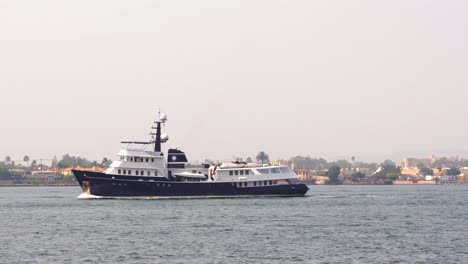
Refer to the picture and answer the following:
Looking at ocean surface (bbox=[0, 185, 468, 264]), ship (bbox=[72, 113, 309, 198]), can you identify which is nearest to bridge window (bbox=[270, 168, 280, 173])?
ship (bbox=[72, 113, 309, 198])

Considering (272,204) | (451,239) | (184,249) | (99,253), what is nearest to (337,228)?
(451,239)

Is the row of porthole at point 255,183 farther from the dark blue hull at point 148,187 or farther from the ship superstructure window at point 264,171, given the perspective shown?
the ship superstructure window at point 264,171

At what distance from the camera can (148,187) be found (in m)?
109

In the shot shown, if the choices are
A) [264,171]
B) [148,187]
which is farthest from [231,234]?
[264,171]

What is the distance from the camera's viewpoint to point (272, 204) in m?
102

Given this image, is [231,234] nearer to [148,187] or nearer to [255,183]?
[148,187]

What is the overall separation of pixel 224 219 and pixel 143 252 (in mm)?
24655

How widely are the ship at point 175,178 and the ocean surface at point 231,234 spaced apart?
8956mm

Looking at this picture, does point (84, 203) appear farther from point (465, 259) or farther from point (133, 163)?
point (465, 259)

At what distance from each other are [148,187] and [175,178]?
409 cm

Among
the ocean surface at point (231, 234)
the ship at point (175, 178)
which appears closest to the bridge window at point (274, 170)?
the ship at point (175, 178)

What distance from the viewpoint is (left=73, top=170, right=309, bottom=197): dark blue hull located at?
108375 millimetres

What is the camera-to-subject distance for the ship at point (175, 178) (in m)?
109

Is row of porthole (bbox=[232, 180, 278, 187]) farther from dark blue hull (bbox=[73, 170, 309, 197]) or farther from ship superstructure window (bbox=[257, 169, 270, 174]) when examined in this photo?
ship superstructure window (bbox=[257, 169, 270, 174])
